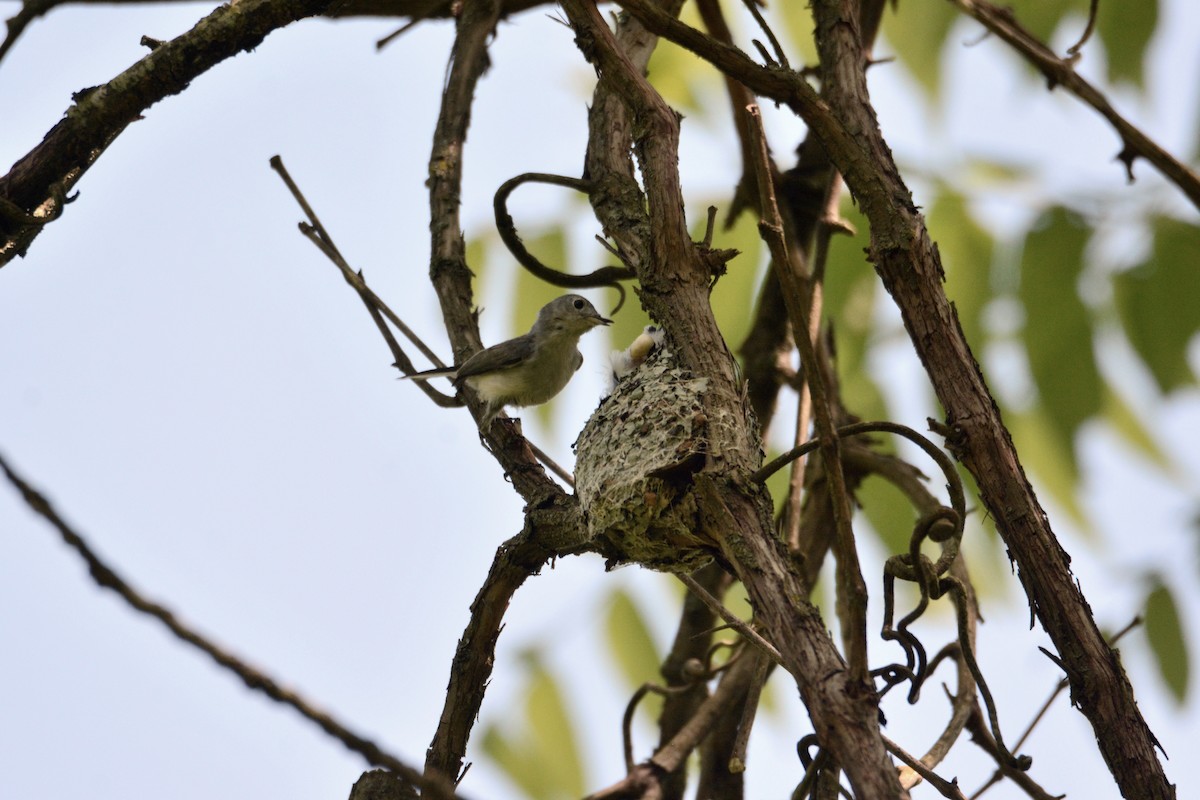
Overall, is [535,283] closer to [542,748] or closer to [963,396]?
[542,748]

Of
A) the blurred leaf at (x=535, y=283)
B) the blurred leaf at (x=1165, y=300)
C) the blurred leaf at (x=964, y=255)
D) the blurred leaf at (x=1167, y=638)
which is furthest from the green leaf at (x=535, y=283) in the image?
the blurred leaf at (x=1167, y=638)

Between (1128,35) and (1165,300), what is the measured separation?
3.54 ft

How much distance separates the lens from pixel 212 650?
162 cm

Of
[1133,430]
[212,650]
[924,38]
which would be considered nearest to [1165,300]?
[1133,430]

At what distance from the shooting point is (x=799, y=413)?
15.2 feet

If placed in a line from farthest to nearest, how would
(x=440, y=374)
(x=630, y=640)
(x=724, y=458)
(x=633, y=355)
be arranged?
(x=630, y=640) < (x=440, y=374) < (x=633, y=355) < (x=724, y=458)

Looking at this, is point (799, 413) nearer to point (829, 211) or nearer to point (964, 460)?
point (829, 211)

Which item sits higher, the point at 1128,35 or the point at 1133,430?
the point at 1128,35

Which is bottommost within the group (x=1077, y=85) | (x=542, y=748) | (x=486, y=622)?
(x=486, y=622)

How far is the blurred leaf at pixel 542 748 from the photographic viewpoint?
4.52 meters

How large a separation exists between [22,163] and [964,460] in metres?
2.44

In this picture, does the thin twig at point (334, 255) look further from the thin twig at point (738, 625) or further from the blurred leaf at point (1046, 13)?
the blurred leaf at point (1046, 13)

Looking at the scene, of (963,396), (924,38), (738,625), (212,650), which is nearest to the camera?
(212,650)

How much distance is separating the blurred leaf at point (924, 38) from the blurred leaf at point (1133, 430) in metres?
1.44
